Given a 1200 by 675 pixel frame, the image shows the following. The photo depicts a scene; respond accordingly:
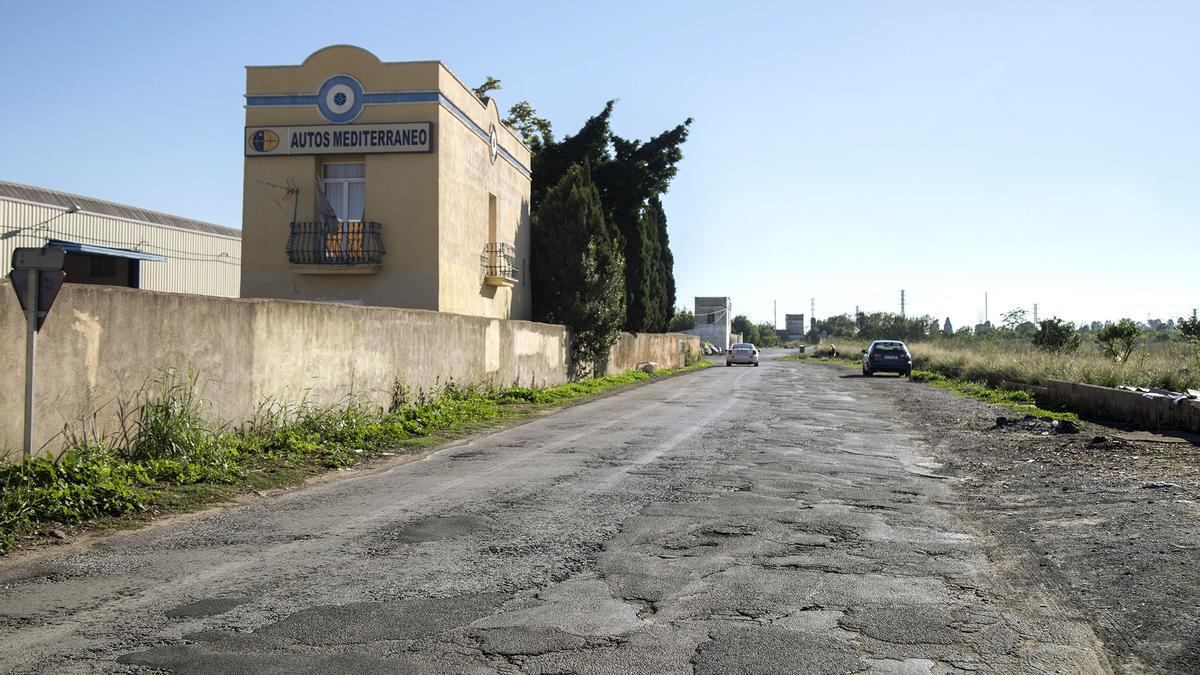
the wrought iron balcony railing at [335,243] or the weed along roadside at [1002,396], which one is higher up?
the wrought iron balcony railing at [335,243]

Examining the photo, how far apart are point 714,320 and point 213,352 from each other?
111774 mm

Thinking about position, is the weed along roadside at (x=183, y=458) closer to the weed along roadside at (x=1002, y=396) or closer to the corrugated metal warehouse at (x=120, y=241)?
the weed along roadside at (x=1002, y=396)

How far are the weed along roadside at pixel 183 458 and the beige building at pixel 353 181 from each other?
8703 mm

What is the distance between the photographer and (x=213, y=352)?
11156 mm

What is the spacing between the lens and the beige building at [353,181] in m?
24.2

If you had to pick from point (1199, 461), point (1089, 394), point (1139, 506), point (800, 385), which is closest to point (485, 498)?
point (1139, 506)

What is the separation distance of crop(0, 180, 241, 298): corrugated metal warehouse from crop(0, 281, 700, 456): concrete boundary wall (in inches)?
635

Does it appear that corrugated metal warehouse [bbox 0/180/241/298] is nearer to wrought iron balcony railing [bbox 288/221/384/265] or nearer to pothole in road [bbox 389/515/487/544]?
wrought iron balcony railing [bbox 288/221/384/265]

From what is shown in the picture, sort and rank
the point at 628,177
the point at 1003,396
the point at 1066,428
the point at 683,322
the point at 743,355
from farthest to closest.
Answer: the point at 683,322 → the point at 743,355 → the point at 628,177 → the point at 1003,396 → the point at 1066,428

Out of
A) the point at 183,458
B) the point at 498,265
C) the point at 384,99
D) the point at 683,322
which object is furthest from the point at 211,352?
the point at 683,322

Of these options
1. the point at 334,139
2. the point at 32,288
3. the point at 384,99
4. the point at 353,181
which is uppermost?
the point at 384,99

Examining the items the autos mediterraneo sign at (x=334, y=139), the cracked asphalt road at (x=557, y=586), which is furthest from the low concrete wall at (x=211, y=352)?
the autos mediterraneo sign at (x=334, y=139)

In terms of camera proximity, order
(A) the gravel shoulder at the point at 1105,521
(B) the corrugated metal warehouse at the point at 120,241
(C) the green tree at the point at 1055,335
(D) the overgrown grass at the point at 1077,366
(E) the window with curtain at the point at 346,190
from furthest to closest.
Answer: (C) the green tree at the point at 1055,335, (B) the corrugated metal warehouse at the point at 120,241, (E) the window with curtain at the point at 346,190, (D) the overgrown grass at the point at 1077,366, (A) the gravel shoulder at the point at 1105,521

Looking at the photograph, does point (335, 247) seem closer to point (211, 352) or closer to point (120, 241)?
point (211, 352)
